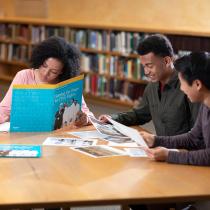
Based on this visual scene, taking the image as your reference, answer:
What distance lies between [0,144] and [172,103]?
108 cm

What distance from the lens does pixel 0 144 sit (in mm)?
2338

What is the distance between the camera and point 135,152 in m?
2.28

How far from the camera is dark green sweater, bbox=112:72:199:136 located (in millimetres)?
2789

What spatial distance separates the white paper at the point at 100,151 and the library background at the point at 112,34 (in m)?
3.59

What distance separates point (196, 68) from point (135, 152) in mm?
513

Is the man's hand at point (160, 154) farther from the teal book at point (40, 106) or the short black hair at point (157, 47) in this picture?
the short black hair at point (157, 47)

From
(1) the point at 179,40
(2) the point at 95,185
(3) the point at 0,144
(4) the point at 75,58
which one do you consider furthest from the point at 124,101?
(2) the point at 95,185

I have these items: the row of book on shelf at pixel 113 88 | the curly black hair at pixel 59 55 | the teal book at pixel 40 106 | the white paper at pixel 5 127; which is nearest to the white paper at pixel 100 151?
the teal book at pixel 40 106

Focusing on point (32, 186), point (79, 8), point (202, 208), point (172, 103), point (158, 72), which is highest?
point (79, 8)

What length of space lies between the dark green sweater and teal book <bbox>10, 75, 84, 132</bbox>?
43 centimetres

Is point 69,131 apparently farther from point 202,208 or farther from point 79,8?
point 79,8

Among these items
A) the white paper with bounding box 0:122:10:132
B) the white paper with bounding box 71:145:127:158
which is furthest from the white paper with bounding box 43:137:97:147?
the white paper with bounding box 0:122:10:132

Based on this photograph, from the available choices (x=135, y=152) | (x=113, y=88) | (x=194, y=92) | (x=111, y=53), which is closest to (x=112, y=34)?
(x=111, y=53)

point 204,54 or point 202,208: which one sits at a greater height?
point 204,54
